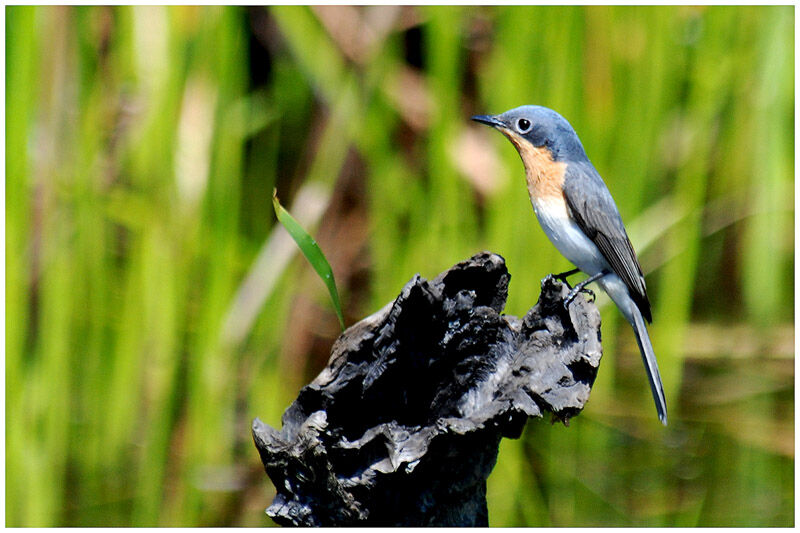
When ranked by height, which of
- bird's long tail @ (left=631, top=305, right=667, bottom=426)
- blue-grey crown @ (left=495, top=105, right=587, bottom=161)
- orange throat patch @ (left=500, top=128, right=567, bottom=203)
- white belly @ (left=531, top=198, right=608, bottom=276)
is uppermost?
blue-grey crown @ (left=495, top=105, right=587, bottom=161)

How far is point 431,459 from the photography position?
1455 millimetres

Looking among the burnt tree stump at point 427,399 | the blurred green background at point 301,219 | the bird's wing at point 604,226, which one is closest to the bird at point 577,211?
the bird's wing at point 604,226

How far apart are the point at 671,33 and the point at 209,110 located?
6.78 feet

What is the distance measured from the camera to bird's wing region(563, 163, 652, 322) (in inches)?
89.3

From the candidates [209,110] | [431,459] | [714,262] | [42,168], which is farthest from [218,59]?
[714,262]

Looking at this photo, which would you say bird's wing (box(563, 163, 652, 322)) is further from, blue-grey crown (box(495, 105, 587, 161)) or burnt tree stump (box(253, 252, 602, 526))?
burnt tree stump (box(253, 252, 602, 526))

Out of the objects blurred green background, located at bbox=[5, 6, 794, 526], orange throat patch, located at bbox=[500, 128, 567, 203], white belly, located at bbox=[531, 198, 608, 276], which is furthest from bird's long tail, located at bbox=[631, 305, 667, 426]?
blurred green background, located at bbox=[5, 6, 794, 526]

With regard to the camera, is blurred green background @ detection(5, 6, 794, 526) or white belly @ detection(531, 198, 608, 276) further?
blurred green background @ detection(5, 6, 794, 526)

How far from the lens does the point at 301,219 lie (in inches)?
149

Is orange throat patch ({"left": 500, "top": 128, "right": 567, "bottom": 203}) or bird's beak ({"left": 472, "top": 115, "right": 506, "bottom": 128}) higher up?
bird's beak ({"left": 472, "top": 115, "right": 506, "bottom": 128})

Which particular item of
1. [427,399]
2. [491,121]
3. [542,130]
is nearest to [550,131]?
[542,130]

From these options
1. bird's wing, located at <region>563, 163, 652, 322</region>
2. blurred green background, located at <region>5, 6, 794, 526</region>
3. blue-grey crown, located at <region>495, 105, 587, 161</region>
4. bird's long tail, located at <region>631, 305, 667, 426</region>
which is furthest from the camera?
blurred green background, located at <region>5, 6, 794, 526</region>

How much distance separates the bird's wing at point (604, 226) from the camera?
2.27m

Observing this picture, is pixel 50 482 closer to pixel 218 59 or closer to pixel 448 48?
pixel 218 59
